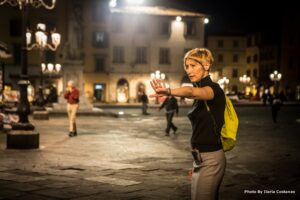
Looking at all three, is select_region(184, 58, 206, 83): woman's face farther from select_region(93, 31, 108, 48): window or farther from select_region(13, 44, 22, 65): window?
select_region(93, 31, 108, 48): window

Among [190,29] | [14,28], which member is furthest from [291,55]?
[14,28]

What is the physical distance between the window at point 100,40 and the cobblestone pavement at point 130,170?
46854 millimetres

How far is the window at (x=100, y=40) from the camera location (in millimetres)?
63594

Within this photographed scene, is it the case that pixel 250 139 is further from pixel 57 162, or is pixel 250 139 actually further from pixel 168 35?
pixel 168 35

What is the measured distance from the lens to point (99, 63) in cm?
6419

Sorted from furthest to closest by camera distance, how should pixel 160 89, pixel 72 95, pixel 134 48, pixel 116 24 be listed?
pixel 134 48 < pixel 116 24 < pixel 72 95 < pixel 160 89

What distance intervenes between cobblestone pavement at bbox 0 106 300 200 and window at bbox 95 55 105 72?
46855 millimetres

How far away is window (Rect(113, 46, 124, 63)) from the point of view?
214 ft

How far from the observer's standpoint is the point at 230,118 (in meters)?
4.87

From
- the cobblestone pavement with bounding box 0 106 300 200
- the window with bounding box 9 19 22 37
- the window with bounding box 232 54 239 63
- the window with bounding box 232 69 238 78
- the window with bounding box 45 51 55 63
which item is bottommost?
the cobblestone pavement with bounding box 0 106 300 200

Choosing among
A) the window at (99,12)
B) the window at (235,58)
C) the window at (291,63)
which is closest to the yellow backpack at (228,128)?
the window at (99,12)

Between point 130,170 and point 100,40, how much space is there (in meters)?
54.2

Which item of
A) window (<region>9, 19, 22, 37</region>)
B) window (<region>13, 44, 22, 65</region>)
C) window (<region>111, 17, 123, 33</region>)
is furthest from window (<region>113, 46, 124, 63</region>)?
window (<region>9, 19, 22, 37</region>)

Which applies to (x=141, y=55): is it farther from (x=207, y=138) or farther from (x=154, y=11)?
(x=207, y=138)
